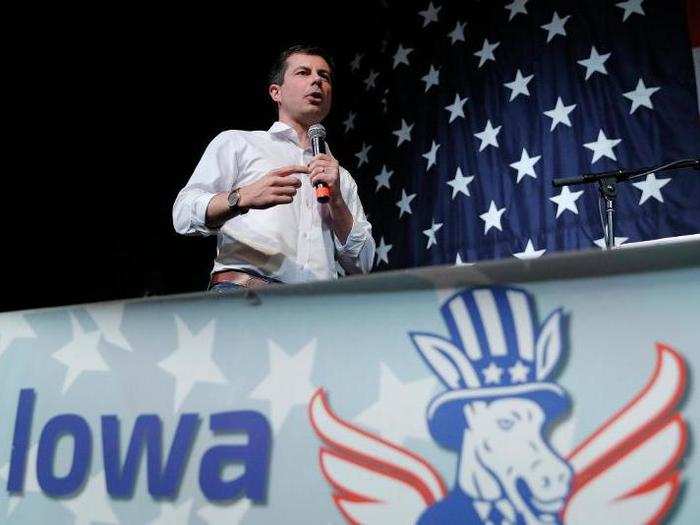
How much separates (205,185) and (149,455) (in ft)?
3.05

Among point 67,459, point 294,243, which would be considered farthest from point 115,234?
point 67,459

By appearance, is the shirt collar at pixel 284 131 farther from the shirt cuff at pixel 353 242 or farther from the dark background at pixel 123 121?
the dark background at pixel 123 121

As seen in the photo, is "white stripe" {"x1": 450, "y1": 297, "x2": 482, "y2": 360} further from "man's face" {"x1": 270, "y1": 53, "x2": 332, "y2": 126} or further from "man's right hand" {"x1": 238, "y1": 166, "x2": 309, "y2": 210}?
"man's face" {"x1": 270, "y1": 53, "x2": 332, "y2": 126}

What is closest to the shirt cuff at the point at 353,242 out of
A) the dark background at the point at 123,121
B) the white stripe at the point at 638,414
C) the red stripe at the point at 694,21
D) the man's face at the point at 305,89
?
the man's face at the point at 305,89

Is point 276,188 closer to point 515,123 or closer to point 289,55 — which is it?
point 289,55

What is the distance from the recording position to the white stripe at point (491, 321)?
0.76m

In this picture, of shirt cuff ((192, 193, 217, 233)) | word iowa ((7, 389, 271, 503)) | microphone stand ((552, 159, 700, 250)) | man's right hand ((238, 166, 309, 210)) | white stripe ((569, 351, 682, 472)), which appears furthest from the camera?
microphone stand ((552, 159, 700, 250))

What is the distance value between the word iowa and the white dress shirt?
701mm

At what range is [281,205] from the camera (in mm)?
1709

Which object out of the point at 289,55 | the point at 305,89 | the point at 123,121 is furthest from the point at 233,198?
the point at 123,121

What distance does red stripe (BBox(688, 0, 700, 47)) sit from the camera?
8.70 feet

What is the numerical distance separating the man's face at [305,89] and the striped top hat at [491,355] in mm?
1192

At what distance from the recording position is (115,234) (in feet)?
12.5

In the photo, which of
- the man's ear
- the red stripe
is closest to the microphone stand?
the man's ear
